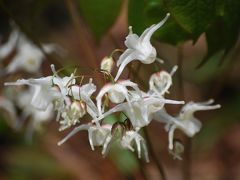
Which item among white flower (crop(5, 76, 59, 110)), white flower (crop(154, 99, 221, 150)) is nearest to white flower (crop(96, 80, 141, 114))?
white flower (crop(5, 76, 59, 110))

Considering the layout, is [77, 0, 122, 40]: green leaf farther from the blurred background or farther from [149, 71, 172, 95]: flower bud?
[149, 71, 172, 95]: flower bud

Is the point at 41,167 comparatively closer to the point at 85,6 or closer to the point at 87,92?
the point at 85,6

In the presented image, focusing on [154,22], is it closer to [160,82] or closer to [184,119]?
[160,82]

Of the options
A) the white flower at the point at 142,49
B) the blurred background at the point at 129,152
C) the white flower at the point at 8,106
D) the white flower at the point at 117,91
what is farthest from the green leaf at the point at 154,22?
the white flower at the point at 8,106

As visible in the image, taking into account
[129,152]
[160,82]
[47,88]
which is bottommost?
[129,152]

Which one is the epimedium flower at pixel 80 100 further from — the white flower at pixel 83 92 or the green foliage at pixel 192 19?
the green foliage at pixel 192 19

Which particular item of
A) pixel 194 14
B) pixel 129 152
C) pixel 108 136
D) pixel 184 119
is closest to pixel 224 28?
pixel 194 14
